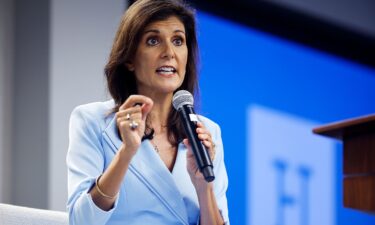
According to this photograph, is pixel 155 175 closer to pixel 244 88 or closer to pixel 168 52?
pixel 168 52

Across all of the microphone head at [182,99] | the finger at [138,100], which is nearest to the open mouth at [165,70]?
the microphone head at [182,99]

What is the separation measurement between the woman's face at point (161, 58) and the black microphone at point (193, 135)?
128 millimetres

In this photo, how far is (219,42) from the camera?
3867 mm

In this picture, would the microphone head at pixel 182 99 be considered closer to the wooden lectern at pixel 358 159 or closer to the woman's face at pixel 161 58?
the woman's face at pixel 161 58

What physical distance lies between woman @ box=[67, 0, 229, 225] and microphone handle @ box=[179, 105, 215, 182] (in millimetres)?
22

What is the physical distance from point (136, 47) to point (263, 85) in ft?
7.85

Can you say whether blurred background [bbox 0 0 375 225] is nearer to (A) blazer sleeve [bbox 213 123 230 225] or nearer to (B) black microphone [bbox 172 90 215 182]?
(A) blazer sleeve [bbox 213 123 230 225]

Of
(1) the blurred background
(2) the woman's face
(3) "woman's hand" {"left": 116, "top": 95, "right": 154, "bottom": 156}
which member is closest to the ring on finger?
(3) "woman's hand" {"left": 116, "top": 95, "right": 154, "bottom": 156}

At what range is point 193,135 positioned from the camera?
4.80 ft

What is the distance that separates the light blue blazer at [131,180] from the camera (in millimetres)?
1624

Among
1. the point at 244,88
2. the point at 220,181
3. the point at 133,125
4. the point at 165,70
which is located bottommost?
the point at 220,181

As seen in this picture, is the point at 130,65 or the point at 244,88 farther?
the point at 244,88

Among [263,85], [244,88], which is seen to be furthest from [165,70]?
[263,85]

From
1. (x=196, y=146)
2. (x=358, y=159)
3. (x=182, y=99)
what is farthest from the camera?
(x=358, y=159)
